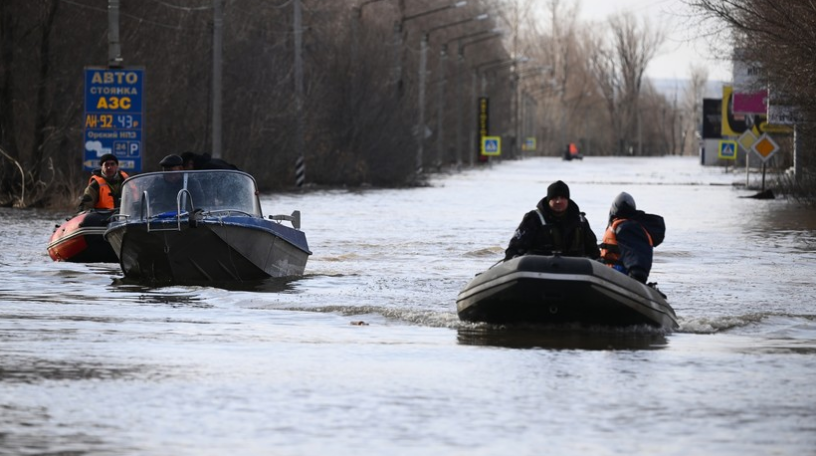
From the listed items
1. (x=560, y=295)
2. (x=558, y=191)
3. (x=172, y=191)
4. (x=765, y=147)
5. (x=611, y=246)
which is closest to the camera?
(x=560, y=295)

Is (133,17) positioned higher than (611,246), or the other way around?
(133,17)

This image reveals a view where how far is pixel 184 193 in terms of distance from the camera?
22.3m

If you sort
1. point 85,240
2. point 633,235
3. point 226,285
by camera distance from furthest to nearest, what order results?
A: point 85,240
point 226,285
point 633,235

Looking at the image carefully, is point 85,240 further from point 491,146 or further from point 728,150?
point 491,146

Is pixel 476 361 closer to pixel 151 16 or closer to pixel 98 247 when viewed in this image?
pixel 98 247

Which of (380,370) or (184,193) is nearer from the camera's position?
(380,370)

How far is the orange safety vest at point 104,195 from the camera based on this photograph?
25.8 meters

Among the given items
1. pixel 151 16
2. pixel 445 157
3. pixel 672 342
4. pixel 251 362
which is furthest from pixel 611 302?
pixel 445 157

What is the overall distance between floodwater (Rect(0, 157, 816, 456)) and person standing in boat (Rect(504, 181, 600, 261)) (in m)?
0.78

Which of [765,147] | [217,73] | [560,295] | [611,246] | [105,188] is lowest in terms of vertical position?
[560,295]

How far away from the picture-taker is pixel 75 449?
9844 mm

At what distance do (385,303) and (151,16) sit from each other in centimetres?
3485

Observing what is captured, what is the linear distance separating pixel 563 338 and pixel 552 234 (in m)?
1.21

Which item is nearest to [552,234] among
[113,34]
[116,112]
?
[113,34]
